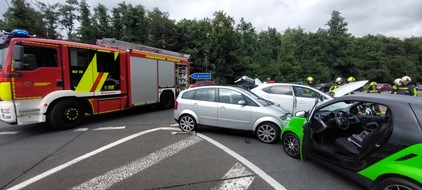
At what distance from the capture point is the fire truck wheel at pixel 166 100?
420 inches

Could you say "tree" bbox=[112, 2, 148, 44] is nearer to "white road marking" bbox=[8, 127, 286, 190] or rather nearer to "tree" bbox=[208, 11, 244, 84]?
"tree" bbox=[208, 11, 244, 84]

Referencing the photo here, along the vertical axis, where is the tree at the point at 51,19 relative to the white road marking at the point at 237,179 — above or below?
above

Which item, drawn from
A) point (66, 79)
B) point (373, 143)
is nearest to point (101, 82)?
point (66, 79)

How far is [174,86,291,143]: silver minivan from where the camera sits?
5254mm

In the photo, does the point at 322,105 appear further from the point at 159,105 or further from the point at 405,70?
the point at 405,70

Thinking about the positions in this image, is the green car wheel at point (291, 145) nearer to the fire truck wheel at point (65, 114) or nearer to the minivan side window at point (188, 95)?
the minivan side window at point (188, 95)

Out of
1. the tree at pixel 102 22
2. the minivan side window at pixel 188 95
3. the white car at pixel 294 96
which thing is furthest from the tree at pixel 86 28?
the white car at pixel 294 96

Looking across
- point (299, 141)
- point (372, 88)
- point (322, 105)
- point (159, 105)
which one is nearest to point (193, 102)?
point (299, 141)

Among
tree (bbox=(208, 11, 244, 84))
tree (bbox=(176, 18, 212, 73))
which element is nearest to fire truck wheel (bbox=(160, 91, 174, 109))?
tree (bbox=(208, 11, 244, 84))

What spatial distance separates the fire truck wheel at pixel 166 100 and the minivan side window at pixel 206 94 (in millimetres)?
4748

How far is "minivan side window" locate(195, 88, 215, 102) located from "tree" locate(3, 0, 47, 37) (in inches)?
1350

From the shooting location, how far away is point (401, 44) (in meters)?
65.1

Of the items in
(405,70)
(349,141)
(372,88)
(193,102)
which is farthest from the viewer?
(405,70)

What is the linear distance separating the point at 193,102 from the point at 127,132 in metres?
2.24
